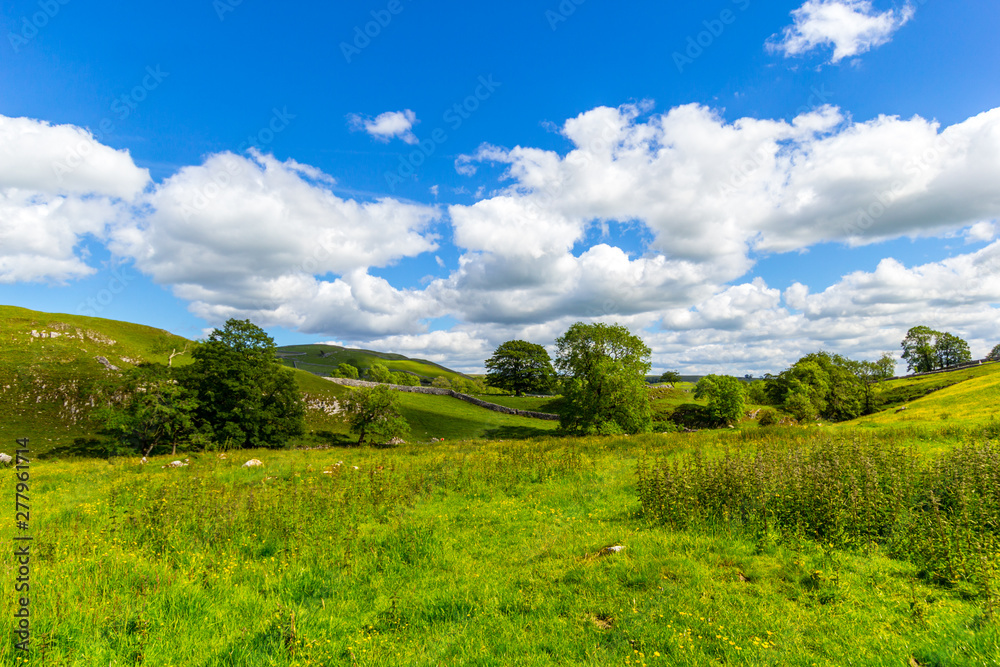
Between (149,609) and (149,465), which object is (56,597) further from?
(149,465)

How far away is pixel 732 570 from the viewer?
7.25 meters

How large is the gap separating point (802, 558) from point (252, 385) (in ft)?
131

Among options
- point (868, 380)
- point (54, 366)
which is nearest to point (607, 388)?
point (54, 366)

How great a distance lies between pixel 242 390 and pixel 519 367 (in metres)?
76.5

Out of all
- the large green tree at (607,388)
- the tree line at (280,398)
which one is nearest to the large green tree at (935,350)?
the tree line at (280,398)

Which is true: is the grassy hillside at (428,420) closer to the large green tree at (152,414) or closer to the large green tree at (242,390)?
the large green tree at (242,390)

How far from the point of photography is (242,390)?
35.9 metres

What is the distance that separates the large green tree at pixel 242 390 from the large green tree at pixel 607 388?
2800 cm

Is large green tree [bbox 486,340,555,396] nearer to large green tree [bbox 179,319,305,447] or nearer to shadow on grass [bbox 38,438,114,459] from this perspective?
large green tree [bbox 179,319,305,447]

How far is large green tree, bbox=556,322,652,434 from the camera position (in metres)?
43.7

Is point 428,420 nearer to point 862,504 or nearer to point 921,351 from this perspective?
point 862,504

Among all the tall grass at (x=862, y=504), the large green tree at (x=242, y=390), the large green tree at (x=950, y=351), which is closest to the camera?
the tall grass at (x=862, y=504)

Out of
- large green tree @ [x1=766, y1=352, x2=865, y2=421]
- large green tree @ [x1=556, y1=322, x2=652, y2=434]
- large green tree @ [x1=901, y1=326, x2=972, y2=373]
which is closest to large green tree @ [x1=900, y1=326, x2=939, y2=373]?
large green tree @ [x1=901, y1=326, x2=972, y2=373]

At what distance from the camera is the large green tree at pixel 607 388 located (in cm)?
4369
